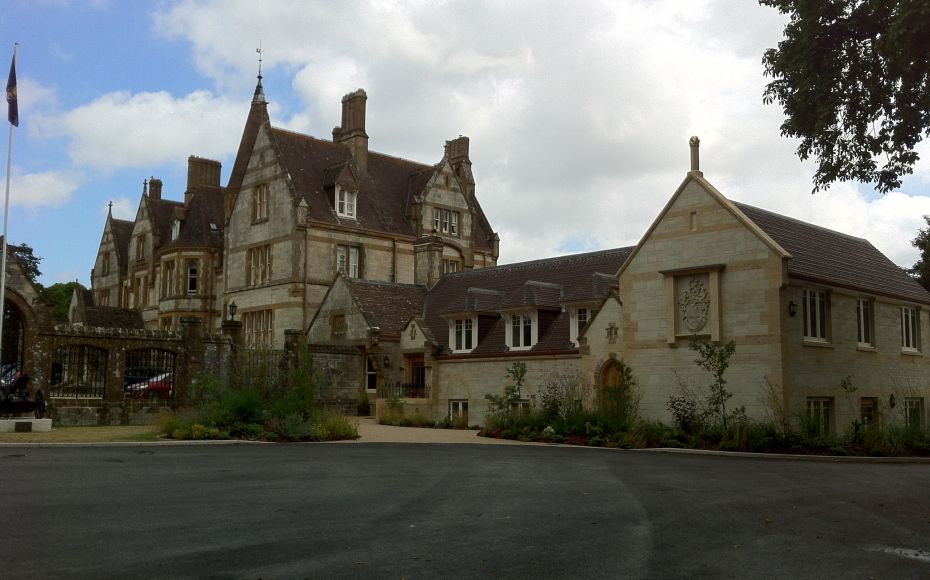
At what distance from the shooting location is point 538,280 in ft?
112

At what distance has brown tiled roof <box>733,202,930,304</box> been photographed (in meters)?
24.7

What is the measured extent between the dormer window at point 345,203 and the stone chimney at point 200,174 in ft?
50.7

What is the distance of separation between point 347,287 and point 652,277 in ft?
49.2

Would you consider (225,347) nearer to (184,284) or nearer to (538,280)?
(538,280)

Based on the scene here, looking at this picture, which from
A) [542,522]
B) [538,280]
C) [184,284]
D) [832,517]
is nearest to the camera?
[542,522]

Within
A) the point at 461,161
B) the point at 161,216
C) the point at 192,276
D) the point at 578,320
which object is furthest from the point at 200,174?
the point at 578,320

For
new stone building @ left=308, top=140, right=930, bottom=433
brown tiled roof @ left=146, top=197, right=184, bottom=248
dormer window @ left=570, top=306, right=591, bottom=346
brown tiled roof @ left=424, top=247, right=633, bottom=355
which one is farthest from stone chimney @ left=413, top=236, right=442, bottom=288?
brown tiled roof @ left=146, top=197, right=184, bottom=248

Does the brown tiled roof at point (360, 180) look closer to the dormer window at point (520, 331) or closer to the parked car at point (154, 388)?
the parked car at point (154, 388)

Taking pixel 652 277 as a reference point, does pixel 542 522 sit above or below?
below

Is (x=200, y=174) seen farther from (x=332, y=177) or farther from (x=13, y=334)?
(x=13, y=334)

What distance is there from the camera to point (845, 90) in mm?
16844

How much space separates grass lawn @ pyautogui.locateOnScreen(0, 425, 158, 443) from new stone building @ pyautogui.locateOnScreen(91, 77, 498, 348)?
692 inches

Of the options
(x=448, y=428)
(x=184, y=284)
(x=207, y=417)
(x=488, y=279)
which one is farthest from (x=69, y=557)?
(x=184, y=284)

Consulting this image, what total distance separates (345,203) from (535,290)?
17.3 meters
